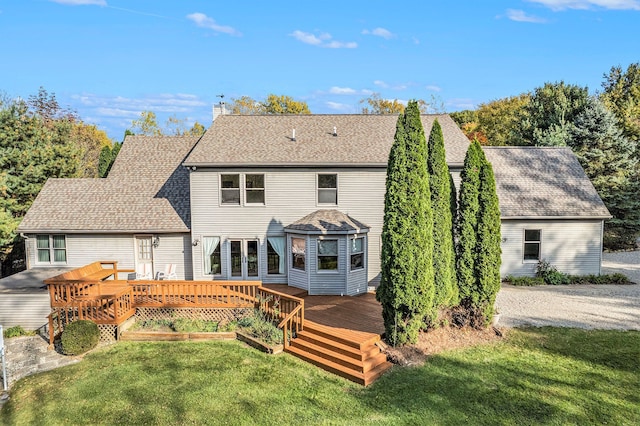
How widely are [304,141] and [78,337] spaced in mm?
10432

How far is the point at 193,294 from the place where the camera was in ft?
40.7

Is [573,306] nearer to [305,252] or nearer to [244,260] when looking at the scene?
[305,252]

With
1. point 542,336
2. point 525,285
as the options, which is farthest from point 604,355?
point 525,285

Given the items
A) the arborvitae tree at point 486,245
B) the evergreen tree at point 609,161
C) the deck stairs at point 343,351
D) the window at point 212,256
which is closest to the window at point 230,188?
the window at point 212,256

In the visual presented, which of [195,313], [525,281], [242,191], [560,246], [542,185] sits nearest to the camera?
[195,313]

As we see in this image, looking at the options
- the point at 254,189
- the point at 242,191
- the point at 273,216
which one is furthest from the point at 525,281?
the point at 242,191

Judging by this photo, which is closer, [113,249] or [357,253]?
[357,253]

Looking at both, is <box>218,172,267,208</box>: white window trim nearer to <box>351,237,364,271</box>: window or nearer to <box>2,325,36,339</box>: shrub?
<box>351,237,364,271</box>: window

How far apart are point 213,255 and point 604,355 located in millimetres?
12872

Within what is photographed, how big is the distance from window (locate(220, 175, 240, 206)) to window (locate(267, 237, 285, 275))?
2.03 m

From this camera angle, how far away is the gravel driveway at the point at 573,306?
1226cm

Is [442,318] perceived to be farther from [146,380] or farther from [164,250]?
[164,250]

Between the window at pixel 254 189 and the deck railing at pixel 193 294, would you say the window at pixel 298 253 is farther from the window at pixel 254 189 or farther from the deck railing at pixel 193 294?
the deck railing at pixel 193 294

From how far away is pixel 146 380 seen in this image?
8852mm
